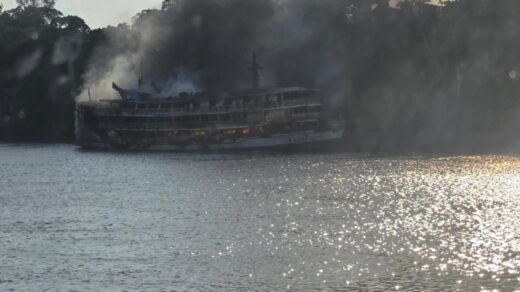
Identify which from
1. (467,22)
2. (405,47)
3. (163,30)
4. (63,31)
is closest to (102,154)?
(163,30)

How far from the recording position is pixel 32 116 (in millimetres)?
170250

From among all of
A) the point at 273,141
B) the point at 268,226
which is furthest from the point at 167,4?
the point at 268,226

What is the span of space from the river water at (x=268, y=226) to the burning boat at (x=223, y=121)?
780 inches

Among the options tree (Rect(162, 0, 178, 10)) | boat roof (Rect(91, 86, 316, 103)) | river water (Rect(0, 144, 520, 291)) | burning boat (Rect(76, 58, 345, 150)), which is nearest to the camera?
river water (Rect(0, 144, 520, 291))

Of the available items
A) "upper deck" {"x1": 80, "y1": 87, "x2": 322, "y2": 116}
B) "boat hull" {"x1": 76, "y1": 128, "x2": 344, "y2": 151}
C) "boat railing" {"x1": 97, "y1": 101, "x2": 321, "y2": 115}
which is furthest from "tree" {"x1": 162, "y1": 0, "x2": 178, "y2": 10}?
"boat hull" {"x1": 76, "y1": 128, "x2": 344, "y2": 151}

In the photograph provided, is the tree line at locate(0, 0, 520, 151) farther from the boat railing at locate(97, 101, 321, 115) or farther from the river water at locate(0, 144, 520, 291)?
the river water at locate(0, 144, 520, 291)

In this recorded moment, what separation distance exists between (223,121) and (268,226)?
6202 centimetres

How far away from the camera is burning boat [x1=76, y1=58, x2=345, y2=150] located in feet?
367

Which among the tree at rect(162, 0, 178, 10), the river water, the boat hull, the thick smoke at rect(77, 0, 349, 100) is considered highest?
the tree at rect(162, 0, 178, 10)

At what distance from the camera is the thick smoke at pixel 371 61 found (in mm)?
120188

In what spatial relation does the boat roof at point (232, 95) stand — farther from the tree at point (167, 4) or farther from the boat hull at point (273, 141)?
the tree at point (167, 4)

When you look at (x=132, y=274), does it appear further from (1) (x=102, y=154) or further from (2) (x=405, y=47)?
(2) (x=405, y=47)

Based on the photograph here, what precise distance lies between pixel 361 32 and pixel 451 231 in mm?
83889

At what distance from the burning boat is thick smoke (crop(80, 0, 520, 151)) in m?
9.34
